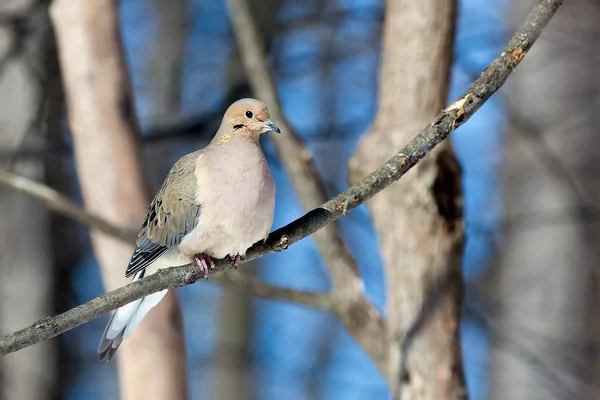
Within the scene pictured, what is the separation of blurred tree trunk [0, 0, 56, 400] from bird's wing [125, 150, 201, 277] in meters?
2.05

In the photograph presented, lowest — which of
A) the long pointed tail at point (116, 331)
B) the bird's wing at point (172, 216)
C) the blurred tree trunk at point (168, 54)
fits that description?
the long pointed tail at point (116, 331)

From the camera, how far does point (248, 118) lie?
1688 millimetres

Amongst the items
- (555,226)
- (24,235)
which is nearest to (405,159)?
(555,226)

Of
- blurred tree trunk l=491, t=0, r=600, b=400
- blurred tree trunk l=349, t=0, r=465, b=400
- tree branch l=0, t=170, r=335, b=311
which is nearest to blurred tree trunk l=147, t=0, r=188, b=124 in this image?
blurred tree trunk l=491, t=0, r=600, b=400

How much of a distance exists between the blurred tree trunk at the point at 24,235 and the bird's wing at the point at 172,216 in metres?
2.05

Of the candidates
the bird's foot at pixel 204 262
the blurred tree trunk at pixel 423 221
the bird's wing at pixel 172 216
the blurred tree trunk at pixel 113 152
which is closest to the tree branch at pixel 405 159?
the bird's foot at pixel 204 262

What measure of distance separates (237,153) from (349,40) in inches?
131

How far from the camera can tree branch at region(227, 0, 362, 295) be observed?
2.61 meters

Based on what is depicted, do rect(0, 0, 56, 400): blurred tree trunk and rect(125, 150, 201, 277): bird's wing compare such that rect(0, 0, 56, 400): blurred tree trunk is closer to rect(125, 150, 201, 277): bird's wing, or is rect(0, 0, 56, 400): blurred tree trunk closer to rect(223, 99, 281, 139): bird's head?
rect(125, 150, 201, 277): bird's wing

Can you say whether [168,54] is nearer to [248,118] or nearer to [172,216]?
[172,216]

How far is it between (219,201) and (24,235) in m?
3.02

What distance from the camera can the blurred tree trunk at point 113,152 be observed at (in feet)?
9.44

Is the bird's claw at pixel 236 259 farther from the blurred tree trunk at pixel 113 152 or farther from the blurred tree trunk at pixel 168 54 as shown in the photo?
the blurred tree trunk at pixel 168 54

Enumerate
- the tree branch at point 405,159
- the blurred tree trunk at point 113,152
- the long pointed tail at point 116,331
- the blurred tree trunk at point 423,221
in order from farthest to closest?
1. the blurred tree trunk at point 113,152
2. the blurred tree trunk at point 423,221
3. the long pointed tail at point 116,331
4. the tree branch at point 405,159
